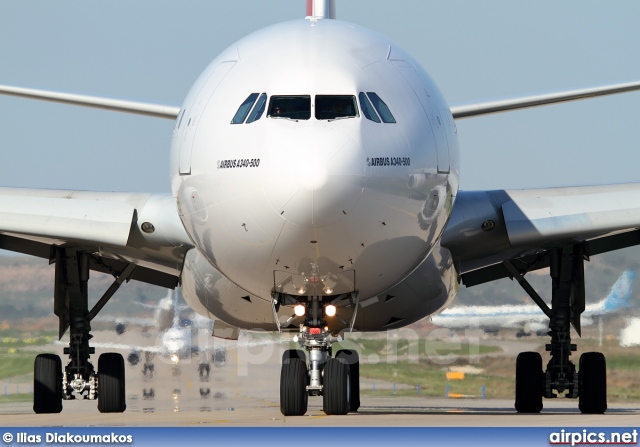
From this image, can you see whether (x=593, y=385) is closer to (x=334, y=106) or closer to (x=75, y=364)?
(x=75, y=364)

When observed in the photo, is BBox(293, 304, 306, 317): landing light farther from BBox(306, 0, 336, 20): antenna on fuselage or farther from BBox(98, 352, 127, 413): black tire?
BBox(306, 0, 336, 20): antenna on fuselage

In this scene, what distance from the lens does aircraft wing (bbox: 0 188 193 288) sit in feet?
60.8

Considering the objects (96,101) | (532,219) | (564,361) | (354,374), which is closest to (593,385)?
(564,361)

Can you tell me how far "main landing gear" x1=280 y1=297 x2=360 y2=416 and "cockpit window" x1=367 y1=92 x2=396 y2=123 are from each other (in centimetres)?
216

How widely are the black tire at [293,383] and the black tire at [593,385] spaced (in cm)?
593

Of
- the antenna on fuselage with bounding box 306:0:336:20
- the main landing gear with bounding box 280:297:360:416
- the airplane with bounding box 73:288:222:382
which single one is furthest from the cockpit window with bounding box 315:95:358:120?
the airplane with bounding box 73:288:222:382

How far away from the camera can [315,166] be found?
45.0 feet

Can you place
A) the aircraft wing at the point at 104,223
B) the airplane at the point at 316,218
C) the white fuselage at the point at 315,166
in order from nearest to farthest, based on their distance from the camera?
the white fuselage at the point at 315,166 < the airplane at the point at 316,218 < the aircraft wing at the point at 104,223

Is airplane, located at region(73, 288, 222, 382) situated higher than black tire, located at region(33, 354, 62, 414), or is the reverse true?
airplane, located at region(73, 288, 222, 382)

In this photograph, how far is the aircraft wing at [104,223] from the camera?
60.8 ft

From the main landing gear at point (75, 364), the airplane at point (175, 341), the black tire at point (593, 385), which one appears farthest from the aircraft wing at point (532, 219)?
the airplane at point (175, 341)

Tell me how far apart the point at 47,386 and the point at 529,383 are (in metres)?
6.67

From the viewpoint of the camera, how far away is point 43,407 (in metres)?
20.7

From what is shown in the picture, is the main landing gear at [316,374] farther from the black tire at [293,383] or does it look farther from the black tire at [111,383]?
the black tire at [111,383]
